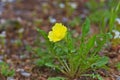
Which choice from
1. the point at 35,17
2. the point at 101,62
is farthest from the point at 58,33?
the point at 35,17

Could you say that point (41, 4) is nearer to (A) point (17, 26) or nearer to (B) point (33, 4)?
(B) point (33, 4)

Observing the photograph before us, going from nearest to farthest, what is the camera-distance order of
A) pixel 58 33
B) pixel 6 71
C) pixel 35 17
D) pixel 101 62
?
1. pixel 58 33
2. pixel 101 62
3. pixel 6 71
4. pixel 35 17

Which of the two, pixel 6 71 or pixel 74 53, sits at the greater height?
pixel 74 53

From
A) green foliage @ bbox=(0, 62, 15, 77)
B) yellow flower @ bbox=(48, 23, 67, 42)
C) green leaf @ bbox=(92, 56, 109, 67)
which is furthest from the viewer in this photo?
green foliage @ bbox=(0, 62, 15, 77)

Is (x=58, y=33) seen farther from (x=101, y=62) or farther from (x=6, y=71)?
(x=6, y=71)

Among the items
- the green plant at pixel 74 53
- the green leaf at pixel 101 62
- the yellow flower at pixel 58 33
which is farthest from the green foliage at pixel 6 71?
the green leaf at pixel 101 62

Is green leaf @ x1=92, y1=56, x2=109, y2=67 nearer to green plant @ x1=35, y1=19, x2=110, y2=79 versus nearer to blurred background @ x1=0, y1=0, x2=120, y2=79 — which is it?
green plant @ x1=35, y1=19, x2=110, y2=79

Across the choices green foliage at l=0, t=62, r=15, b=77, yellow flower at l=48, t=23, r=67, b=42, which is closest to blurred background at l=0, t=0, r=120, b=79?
green foliage at l=0, t=62, r=15, b=77

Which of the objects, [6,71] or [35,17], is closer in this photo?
[6,71]

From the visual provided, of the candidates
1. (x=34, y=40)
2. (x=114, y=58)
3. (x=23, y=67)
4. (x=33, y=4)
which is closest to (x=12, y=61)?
(x=23, y=67)

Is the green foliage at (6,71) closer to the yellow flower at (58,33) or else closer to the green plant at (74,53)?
the green plant at (74,53)

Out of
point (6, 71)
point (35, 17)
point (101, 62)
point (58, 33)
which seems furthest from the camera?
point (35, 17)

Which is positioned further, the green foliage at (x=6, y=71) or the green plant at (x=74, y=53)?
the green foliage at (x=6, y=71)
